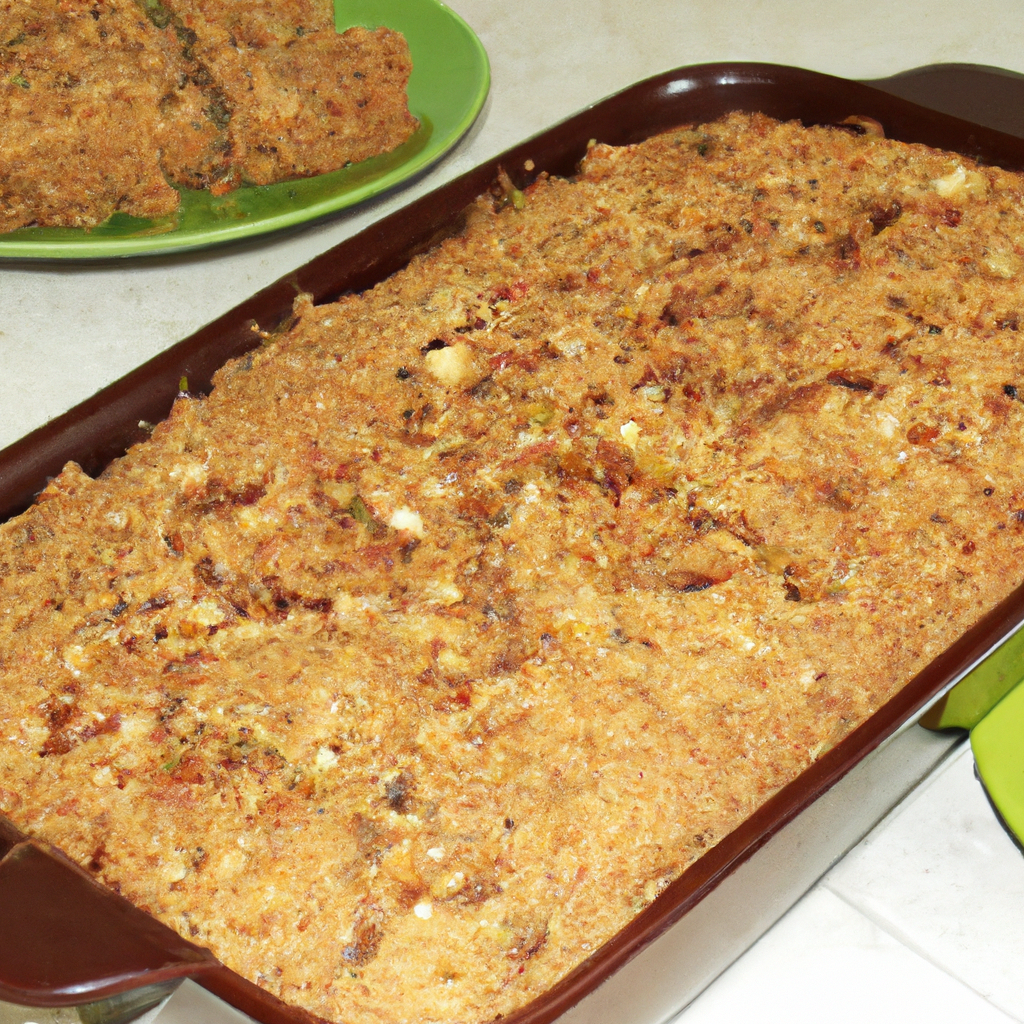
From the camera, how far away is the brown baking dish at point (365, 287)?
1.00 meters

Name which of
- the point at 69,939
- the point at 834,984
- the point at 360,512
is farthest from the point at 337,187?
the point at 834,984

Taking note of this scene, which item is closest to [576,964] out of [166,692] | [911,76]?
[166,692]

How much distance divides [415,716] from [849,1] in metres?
2.23

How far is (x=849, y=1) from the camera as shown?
261cm

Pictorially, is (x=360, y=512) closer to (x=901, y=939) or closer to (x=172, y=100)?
(x=172, y=100)

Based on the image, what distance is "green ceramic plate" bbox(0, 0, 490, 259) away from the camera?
1.88 metres

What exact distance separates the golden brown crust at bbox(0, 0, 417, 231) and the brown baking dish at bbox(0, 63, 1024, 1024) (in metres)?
0.41

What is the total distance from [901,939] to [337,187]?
1.57m

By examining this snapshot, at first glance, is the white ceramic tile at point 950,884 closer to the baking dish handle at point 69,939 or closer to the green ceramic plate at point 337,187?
the baking dish handle at point 69,939

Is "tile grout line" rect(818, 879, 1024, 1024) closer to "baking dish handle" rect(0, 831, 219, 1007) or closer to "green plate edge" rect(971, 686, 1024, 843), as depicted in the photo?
"green plate edge" rect(971, 686, 1024, 843)

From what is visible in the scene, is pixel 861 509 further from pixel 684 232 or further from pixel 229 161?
pixel 229 161

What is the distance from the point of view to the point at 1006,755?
1.40 m

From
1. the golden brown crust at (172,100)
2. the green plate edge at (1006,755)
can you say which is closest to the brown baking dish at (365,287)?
the green plate edge at (1006,755)

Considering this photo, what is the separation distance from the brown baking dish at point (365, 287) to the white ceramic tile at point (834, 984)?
1.70ft
